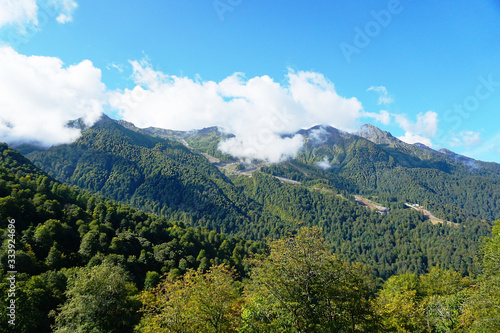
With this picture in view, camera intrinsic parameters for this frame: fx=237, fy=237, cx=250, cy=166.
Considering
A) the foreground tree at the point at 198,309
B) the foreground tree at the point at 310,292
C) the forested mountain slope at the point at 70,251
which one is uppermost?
the foreground tree at the point at 310,292

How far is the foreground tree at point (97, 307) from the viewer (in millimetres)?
28737

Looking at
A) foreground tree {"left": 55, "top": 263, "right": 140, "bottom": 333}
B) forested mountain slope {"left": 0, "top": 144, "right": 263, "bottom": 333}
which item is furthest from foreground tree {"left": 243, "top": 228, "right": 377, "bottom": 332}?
forested mountain slope {"left": 0, "top": 144, "right": 263, "bottom": 333}

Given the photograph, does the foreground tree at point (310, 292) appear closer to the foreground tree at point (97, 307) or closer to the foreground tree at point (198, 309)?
the foreground tree at point (198, 309)

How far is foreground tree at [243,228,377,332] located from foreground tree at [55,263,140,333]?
20849mm

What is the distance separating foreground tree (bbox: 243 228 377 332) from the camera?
19672 millimetres

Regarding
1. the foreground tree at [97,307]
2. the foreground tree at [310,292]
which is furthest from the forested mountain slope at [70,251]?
the foreground tree at [310,292]

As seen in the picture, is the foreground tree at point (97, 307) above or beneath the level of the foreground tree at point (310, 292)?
beneath

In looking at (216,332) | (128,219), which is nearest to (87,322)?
(216,332)

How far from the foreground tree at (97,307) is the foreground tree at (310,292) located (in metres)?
20.8

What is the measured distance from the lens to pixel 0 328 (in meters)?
26.9

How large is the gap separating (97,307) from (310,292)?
2719 cm

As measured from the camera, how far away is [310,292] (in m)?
20.1

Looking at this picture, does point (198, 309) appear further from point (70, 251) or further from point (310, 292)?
point (70, 251)

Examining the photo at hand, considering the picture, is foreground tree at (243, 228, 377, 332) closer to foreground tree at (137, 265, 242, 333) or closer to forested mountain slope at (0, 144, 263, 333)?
foreground tree at (137, 265, 242, 333)
